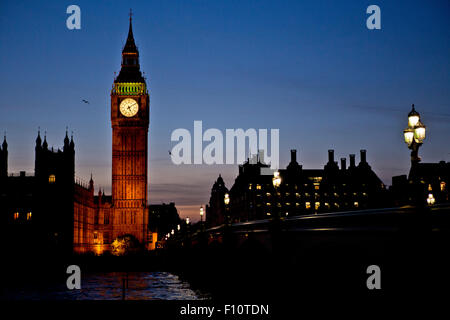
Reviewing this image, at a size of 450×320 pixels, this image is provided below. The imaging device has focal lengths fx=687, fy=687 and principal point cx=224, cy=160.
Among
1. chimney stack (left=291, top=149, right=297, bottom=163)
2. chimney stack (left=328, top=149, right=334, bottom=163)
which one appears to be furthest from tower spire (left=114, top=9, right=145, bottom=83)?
chimney stack (left=328, top=149, right=334, bottom=163)

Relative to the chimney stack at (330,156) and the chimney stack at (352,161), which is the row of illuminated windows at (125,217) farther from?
the chimney stack at (352,161)

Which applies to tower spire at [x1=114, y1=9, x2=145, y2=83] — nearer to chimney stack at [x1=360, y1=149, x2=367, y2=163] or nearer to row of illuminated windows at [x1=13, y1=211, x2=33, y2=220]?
row of illuminated windows at [x1=13, y1=211, x2=33, y2=220]

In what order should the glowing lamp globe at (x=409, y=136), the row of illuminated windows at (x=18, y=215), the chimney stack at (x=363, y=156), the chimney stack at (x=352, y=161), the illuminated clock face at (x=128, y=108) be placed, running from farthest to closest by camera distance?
1. the chimney stack at (x=363, y=156)
2. the chimney stack at (x=352, y=161)
3. the illuminated clock face at (x=128, y=108)
4. the row of illuminated windows at (x=18, y=215)
5. the glowing lamp globe at (x=409, y=136)

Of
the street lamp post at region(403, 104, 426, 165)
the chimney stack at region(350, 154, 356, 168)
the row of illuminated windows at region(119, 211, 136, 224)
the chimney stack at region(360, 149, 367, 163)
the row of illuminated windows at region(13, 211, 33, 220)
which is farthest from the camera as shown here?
the chimney stack at region(360, 149, 367, 163)

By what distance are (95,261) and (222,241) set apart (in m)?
47.6

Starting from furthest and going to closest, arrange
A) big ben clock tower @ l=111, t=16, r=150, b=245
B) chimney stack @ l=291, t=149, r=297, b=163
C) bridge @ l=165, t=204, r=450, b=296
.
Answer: chimney stack @ l=291, t=149, r=297, b=163 → big ben clock tower @ l=111, t=16, r=150, b=245 → bridge @ l=165, t=204, r=450, b=296

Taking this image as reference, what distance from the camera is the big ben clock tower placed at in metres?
133

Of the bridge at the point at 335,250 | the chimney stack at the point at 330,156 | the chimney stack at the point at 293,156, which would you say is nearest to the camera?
the bridge at the point at 335,250

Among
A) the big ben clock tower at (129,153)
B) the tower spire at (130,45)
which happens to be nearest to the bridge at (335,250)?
the big ben clock tower at (129,153)

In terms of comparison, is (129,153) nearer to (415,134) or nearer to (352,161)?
(352,161)

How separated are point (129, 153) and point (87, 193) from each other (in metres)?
12.4

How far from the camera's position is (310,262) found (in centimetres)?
2597

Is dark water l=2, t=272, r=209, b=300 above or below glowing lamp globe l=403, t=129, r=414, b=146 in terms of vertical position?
below

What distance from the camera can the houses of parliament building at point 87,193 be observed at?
112 m
